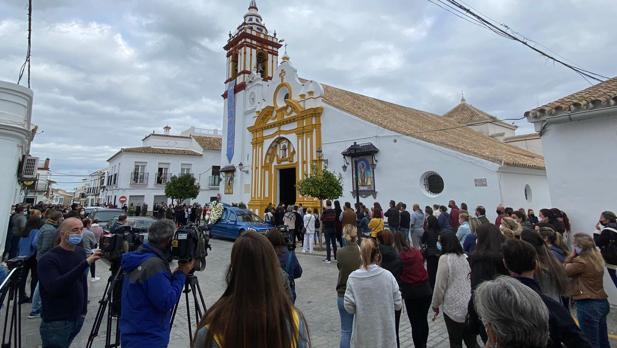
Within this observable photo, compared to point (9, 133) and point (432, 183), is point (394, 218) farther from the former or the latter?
point (9, 133)

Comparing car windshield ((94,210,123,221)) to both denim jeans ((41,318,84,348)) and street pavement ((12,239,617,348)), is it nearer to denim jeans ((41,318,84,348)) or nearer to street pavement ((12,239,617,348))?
street pavement ((12,239,617,348))

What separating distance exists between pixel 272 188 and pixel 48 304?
56.2 feet

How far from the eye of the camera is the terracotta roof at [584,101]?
6.67 m

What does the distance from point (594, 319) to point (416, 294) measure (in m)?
1.91

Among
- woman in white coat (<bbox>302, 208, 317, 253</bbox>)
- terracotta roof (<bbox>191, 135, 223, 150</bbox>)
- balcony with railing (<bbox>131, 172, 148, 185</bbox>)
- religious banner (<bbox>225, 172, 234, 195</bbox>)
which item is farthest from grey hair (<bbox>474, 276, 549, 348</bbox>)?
terracotta roof (<bbox>191, 135, 223, 150</bbox>)

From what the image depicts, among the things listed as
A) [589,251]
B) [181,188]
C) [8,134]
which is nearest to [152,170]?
[181,188]

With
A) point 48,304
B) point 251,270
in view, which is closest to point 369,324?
point 251,270

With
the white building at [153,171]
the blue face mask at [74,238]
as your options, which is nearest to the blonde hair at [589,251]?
the blue face mask at [74,238]

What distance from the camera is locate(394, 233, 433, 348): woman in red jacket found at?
3770mm

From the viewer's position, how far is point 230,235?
14.4m

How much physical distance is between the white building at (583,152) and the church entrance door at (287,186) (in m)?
14.3

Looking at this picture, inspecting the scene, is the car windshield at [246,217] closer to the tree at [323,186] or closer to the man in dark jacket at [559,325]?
the tree at [323,186]

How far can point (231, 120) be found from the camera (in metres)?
24.2

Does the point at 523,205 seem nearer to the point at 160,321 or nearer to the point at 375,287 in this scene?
the point at 375,287
